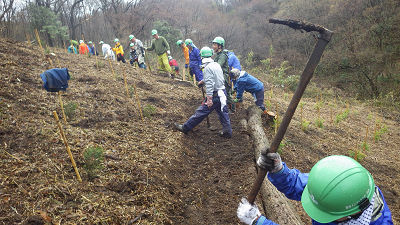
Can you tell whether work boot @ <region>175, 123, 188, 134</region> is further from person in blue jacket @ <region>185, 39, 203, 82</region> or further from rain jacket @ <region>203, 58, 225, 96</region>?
person in blue jacket @ <region>185, 39, 203, 82</region>

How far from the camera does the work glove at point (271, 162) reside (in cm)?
202

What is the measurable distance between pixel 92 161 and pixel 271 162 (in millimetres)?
2220

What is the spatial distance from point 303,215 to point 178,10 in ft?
77.1

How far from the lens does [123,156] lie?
3.64 meters

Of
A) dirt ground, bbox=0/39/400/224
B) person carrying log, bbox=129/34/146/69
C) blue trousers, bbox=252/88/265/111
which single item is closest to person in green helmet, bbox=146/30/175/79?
person carrying log, bbox=129/34/146/69

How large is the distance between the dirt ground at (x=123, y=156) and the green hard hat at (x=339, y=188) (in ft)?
5.08

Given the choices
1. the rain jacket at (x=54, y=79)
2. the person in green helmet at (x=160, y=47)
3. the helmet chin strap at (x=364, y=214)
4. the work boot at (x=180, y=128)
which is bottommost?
the work boot at (x=180, y=128)

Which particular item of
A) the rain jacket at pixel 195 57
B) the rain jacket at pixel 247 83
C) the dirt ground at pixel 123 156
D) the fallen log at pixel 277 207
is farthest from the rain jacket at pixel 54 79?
the rain jacket at pixel 195 57

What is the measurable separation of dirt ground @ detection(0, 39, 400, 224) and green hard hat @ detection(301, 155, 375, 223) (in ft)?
5.08

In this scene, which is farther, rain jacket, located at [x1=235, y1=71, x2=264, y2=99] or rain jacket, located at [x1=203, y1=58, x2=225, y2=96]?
rain jacket, located at [x1=235, y1=71, x2=264, y2=99]

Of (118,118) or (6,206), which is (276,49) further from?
(6,206)

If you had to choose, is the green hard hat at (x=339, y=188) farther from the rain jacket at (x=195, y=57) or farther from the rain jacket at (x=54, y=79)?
the rain jacket at (x=195, y=57)

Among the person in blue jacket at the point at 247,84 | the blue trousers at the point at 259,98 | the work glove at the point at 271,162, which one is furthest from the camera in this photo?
the blue trousers at the point at 259,98

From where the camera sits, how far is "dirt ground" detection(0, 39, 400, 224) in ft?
8.49
